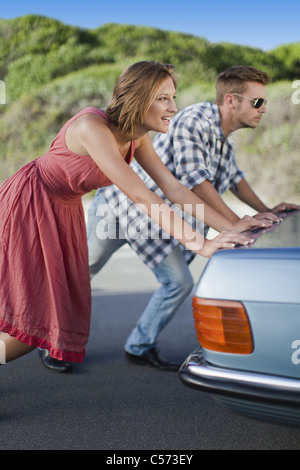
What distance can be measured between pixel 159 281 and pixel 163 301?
0.43ft

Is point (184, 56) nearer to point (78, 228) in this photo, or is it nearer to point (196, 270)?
point (196, 270)

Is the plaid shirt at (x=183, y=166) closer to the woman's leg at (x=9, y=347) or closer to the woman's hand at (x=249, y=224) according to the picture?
the woman's hand at (x=249, y=224)

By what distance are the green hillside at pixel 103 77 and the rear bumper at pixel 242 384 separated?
1069 centimetres

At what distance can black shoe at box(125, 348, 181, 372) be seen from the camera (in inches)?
140

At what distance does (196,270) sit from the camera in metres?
6.97

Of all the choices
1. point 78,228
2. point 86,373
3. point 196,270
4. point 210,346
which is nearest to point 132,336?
point 86,373

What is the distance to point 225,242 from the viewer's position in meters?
2.15

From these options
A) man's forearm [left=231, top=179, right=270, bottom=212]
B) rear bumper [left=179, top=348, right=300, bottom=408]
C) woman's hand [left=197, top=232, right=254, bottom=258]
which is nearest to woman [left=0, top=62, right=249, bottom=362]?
woman's hand [left=197, top=232, right=254, bottom=258]

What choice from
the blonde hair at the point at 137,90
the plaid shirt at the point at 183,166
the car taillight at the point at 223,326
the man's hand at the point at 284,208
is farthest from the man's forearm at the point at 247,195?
the car taillight at the point at 223,326

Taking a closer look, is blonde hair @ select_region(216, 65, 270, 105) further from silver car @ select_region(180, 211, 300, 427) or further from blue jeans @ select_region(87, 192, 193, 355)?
silver car @ select_region(180, 211, 300, 427)

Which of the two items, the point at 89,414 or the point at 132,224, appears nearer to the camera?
the point at 89,414

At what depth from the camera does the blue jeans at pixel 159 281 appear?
11.2 feet

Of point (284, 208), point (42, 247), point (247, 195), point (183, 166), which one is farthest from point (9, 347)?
point (247, 195)
